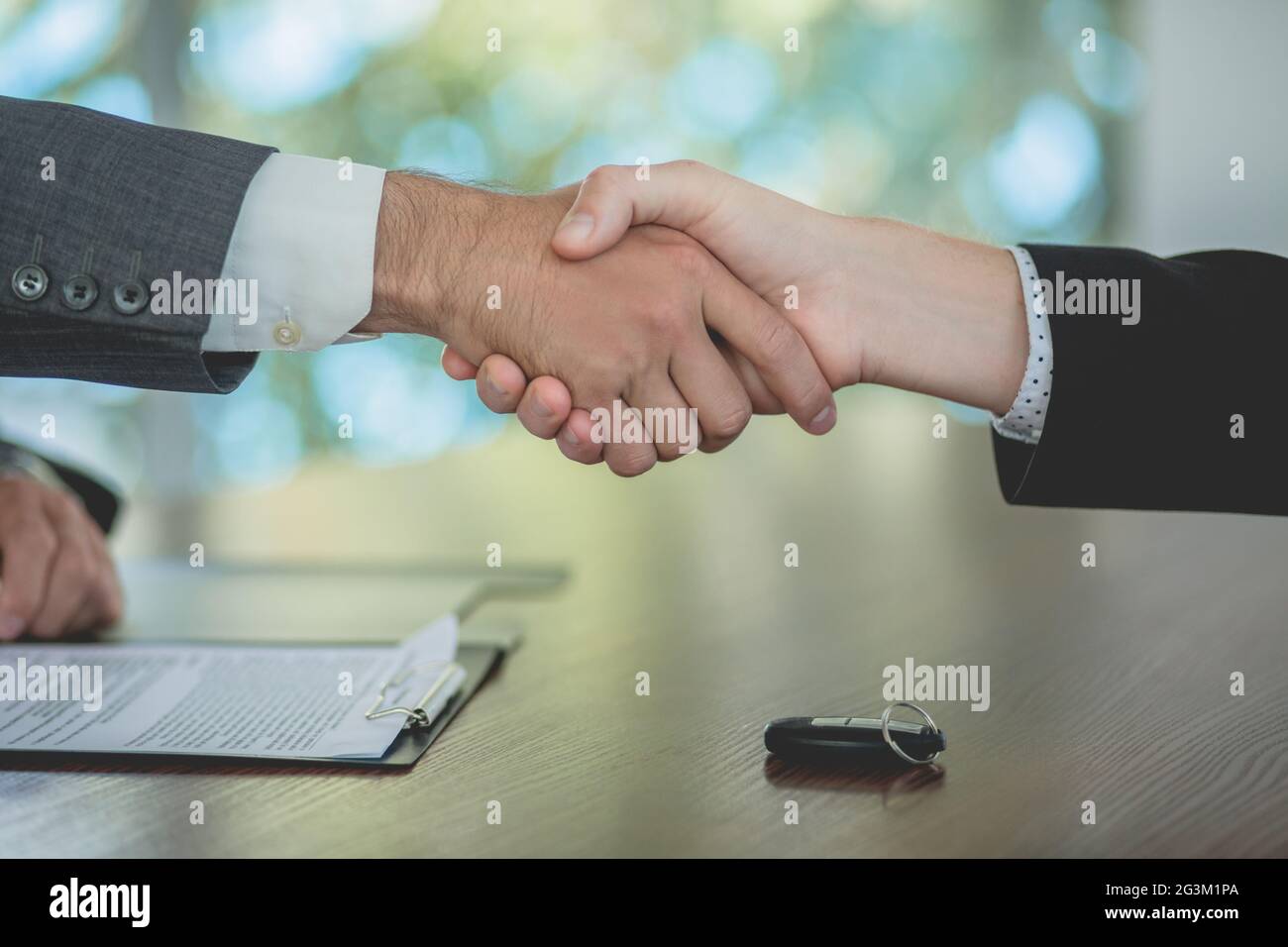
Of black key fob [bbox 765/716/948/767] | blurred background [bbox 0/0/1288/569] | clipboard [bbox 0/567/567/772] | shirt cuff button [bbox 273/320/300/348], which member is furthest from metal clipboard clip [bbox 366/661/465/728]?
blurred background [bbox 0/0/1288/569]

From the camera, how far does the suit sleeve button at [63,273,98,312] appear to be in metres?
1.09

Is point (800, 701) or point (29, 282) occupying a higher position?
point (29, 282)

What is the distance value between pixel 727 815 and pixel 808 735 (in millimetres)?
130

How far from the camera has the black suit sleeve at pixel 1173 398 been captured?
1216 mm

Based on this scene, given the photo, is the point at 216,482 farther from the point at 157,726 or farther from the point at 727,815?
the point at 727,815

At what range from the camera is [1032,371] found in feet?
4.25

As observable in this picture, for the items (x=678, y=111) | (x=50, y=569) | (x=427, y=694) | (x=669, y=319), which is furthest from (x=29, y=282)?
(x=678, y=111)

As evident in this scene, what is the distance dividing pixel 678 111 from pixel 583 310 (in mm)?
3736

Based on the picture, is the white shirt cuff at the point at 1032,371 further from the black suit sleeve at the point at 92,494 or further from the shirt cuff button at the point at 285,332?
the black suit sleeve at the point at 92,494

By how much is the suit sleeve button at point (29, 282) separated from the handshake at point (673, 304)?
0.30 meters

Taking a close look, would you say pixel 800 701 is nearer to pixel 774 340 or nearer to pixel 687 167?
pixel 774 340

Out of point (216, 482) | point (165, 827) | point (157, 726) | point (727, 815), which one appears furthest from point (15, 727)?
point (216, 482)

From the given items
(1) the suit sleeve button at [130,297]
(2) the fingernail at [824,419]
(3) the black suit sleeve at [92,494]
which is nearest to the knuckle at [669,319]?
(2) the fingernail at [824,419]

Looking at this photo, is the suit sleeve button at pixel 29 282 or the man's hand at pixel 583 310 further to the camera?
the man's hand at pixel 583 310
